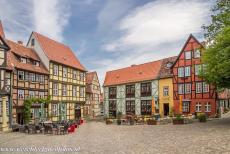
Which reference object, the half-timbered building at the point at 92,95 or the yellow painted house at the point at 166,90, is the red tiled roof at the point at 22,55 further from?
the half-timbered building at the point at 92,95

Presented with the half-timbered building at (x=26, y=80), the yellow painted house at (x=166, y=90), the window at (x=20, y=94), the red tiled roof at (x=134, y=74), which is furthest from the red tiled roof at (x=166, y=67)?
the window at (x=20, y=94)

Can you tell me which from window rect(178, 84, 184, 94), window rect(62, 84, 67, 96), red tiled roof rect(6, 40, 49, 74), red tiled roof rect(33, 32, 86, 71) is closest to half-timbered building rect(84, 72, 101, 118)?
red tiled roof rect(33, 32, 86, 71)

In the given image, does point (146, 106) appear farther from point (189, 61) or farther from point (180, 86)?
point (189, 61)

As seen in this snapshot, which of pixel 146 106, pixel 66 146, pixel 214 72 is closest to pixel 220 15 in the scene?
pixel 214 72

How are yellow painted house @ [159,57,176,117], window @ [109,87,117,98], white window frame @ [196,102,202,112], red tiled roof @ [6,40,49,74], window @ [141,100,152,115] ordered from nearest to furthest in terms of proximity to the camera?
red tiled roof @ [6,40,49,74] < white window frame @ [196,102,202,112] < yellow painted house @ [159,57,176,117] < window @ [141,100,152,115] < window @ [109,87,117,98]

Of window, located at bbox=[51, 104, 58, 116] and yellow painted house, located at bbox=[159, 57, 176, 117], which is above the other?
yellow painted house, located at bbox=[159, 57, 176, 117]

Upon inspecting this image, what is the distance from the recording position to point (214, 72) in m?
21.0

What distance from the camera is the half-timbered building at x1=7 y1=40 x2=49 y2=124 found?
93.6ft

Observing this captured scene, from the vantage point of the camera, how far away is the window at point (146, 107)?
134 feet

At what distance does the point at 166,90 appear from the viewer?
3850 centimetres

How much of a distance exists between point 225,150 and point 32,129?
17.3 m

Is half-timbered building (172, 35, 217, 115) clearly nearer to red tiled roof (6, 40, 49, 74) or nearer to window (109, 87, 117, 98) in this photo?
window (109, 87, 117, 98)

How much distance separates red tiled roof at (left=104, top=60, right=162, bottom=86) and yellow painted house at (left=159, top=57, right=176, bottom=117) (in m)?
1.35

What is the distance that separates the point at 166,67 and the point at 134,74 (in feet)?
23.1
